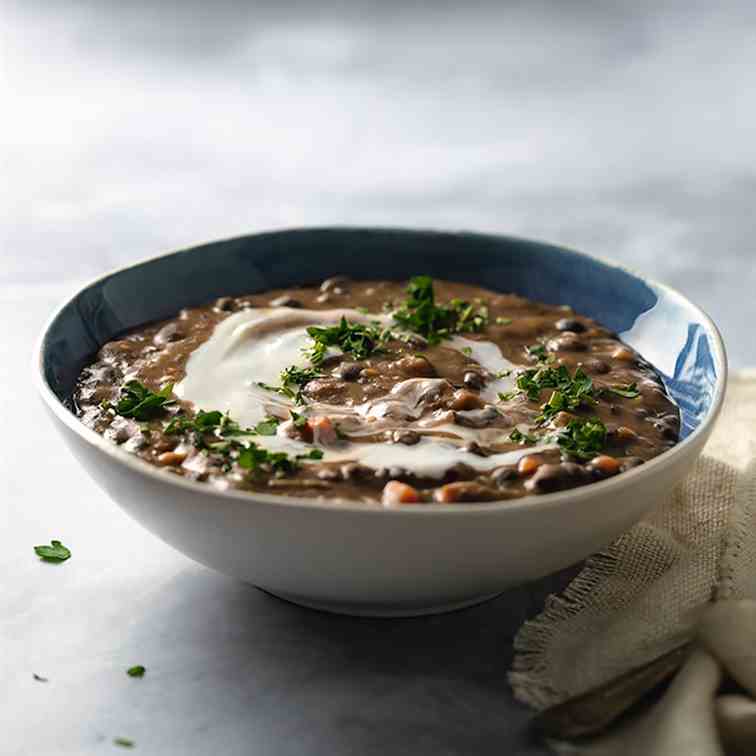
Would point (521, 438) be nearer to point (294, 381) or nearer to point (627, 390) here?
point (627, 390)

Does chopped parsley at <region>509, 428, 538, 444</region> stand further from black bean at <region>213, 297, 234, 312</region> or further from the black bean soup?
black bean at <region>213, 297, 234, 312</region>

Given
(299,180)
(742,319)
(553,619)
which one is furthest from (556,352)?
(299,180)

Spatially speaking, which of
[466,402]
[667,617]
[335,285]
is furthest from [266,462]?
[335,285]

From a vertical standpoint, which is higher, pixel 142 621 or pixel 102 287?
pixel 102 287

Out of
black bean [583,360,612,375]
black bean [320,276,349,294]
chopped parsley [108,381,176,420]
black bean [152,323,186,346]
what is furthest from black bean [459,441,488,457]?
black bean [320,276,349,294]

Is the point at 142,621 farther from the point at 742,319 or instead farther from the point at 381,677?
the point at 742,319

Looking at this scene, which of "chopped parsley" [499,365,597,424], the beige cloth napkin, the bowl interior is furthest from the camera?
the bowl interior

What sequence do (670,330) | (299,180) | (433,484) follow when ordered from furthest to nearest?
(299,180) < (670,330) < (433,484)
